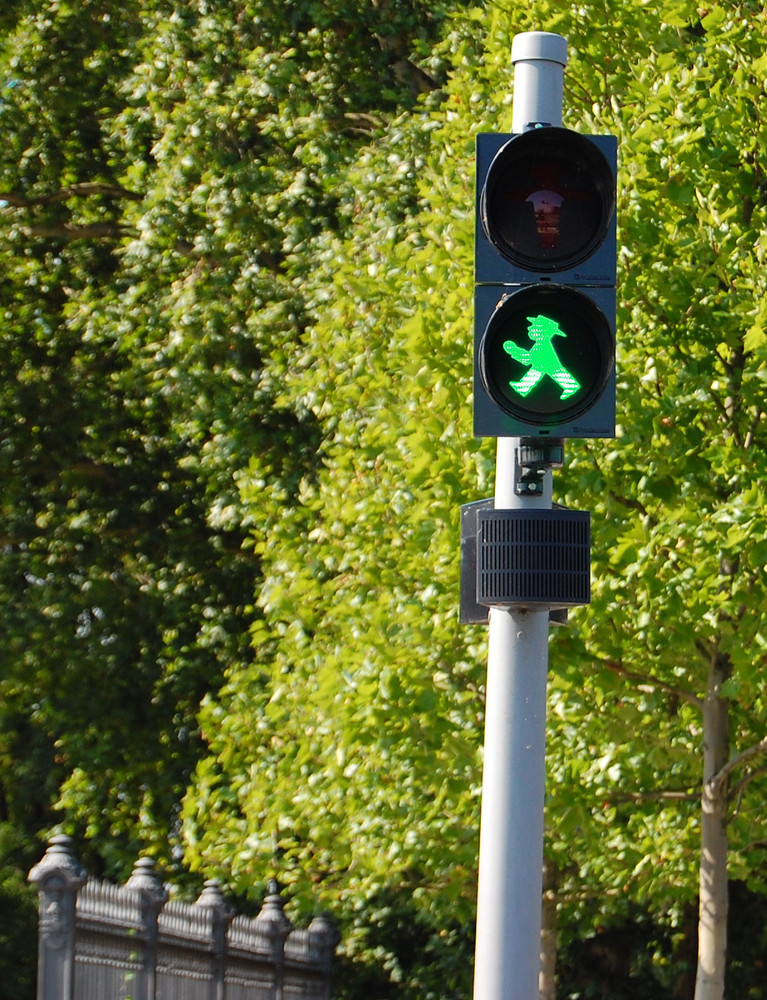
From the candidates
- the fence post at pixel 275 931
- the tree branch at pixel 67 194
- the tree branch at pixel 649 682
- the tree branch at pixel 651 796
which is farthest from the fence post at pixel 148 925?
the tree branch at pixel 67 194

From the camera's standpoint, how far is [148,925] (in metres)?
12.4

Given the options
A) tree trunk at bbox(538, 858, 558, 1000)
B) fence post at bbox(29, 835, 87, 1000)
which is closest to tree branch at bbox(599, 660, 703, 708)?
tree trunk at bbox(538, 858, 558, 1000)

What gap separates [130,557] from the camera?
19.5 m

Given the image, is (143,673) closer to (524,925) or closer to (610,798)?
(610,798)

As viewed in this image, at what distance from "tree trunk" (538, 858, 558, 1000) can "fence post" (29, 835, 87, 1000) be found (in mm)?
4195

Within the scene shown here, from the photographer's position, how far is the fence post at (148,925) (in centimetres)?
1225

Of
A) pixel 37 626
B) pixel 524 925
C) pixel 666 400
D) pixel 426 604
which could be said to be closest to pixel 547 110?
pixel 524 925

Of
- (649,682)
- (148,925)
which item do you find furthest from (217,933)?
(649,682)

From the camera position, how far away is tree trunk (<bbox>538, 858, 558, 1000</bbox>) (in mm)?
13664

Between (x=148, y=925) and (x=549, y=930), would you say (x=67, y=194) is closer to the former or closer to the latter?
(x=148, y=925)

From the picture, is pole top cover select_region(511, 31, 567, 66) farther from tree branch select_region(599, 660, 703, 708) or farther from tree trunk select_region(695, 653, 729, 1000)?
tree trunk select_region(695, 653, 729, 1000)

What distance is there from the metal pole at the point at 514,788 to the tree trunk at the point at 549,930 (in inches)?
364

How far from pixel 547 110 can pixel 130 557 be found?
15.2 meters

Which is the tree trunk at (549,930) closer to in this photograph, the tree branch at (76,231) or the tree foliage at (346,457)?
the tree foliage at (346,457)
